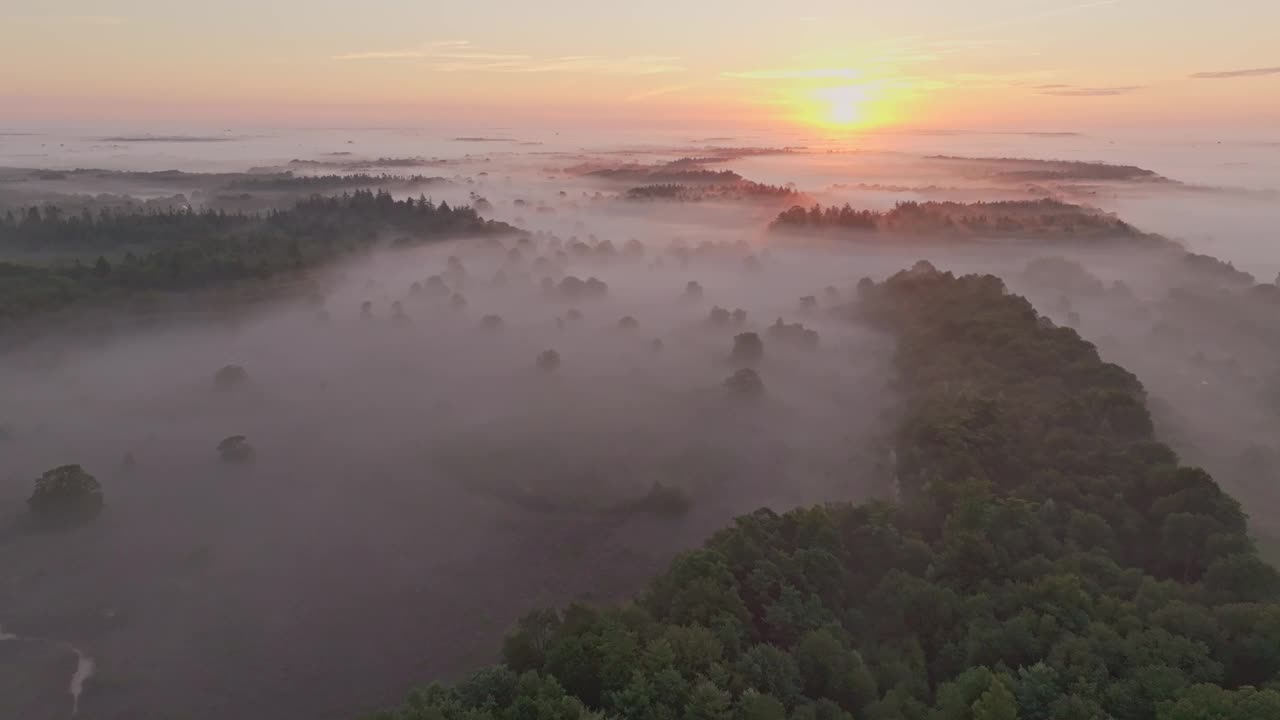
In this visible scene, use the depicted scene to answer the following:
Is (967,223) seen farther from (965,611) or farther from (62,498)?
(62,498)

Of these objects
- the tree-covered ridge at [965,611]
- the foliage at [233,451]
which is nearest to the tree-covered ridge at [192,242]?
the foliage at [233,451]

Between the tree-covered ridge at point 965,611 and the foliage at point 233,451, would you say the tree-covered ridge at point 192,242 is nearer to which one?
the foliage at point 233,451

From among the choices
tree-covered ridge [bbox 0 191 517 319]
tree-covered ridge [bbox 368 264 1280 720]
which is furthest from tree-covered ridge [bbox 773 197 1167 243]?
tree-covered ridge [bbox 368 264 1280 720]

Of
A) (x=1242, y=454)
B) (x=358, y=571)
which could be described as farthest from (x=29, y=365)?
(x=1242, y=454)

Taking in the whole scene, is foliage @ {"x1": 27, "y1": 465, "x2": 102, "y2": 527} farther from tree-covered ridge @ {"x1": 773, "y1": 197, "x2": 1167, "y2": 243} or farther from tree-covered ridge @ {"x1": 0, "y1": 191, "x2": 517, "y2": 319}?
tree-covered ridge @ {"x1": 773, "y1": 197, "x2": 1167, "y2": 243}

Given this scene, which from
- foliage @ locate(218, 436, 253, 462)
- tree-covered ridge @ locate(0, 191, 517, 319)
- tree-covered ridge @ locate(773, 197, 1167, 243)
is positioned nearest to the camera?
foliage @ locate(218, 436, 253, 462)

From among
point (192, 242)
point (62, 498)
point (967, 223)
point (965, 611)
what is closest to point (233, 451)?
point (62, 498)

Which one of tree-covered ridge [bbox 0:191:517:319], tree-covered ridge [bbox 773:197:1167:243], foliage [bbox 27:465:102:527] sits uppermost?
tree-covered ridge [bbox 773:197:1167:243]
